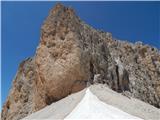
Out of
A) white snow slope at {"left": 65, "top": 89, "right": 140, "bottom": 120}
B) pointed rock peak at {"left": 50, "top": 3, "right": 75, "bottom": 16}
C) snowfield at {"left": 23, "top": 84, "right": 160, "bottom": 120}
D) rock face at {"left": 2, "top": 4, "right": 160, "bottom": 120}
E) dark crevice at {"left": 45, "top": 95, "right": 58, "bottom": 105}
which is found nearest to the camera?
white snow slope at {"left": 65, "top": 89, "right": 140, "bottom": 120}

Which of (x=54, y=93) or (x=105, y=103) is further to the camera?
(x=54, y=93)

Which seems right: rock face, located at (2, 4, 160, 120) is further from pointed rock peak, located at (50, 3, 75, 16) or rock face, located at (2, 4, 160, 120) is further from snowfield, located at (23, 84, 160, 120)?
snowfield, located at (23, 84, 160, 120)

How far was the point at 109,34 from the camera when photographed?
23.5 m

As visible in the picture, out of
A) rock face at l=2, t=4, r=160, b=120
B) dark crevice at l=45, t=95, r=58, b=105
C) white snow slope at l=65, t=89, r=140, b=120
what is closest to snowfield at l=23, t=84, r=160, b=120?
white snow slope at l=65, t=89, r=140, b=120

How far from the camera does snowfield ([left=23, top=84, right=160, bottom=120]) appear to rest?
12337 mm

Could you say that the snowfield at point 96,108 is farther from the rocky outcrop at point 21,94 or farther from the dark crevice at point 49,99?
the rocky outcrop at point 21,94

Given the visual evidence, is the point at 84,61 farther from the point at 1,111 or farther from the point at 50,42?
the point at 1,111

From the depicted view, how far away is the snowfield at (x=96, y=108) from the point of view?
40.5 ft

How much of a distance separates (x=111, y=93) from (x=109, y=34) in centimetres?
922

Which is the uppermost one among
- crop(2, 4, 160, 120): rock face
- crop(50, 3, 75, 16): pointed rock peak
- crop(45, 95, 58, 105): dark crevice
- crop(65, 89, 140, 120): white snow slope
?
crop(50, 3, 75, 16): pointed rock peak

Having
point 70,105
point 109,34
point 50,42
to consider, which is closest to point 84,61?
point 50,42

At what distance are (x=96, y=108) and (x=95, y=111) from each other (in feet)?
0.82

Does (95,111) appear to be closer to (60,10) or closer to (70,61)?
(70,61)

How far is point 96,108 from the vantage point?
12.7 metres
